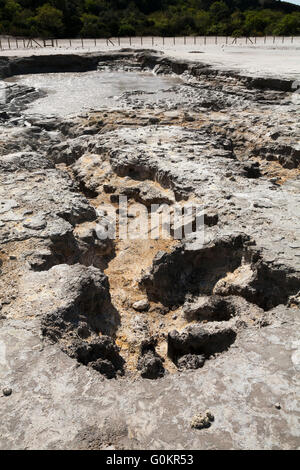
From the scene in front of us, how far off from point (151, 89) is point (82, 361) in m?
13.6

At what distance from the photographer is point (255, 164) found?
720cm

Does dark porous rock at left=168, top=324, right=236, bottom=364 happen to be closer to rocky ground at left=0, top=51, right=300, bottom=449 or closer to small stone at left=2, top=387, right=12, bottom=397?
rocky ground at left=0, top=51, right=300, bottom=449

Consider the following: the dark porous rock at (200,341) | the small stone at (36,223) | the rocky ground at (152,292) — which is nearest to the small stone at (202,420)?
the rocky ground at (152,292)

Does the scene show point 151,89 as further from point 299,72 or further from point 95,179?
point 95,179

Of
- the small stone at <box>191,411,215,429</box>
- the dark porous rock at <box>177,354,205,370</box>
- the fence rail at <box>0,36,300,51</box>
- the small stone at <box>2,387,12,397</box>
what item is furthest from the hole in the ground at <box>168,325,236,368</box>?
the fence rail at <box>0,36,300,51</box>

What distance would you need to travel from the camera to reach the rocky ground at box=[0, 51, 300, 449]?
270 centimetres

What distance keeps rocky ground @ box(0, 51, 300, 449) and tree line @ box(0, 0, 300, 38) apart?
92.2 feet

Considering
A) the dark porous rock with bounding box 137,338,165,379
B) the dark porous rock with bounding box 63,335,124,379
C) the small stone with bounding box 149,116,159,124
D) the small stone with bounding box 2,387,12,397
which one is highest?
the small stone with bounding box 149,116,159,124

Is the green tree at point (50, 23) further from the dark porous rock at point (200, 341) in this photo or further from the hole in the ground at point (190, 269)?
the dark porous rock at point (200, 341)

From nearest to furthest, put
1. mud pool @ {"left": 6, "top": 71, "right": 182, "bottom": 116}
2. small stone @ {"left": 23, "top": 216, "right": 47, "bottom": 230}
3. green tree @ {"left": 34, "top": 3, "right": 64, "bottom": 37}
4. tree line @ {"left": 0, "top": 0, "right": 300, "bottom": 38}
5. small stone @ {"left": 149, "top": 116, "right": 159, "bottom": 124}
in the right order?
small stone @ {"left": 23, "top": 216, "right": 47, "bottom": 230} < small stone @ {"left": 149, "top": 116, "right": 159, "bottom": 124} < mud pool @ {"left": 6, "top": 71, "right": 182, "bottom": 116} < tree line @ {"left": 0, "top": 0, "right": 300, "bottom": 38} < green tree @ {"left": 34, "top": 3, "right": 64, "bottom": 37}

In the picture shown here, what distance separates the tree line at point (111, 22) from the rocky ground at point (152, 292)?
2809 centimetres

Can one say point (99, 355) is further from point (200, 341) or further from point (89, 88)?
point (89, 88)

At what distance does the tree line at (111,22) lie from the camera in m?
33.0

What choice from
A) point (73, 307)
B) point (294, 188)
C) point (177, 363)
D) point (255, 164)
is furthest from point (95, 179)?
point (177, 363)
